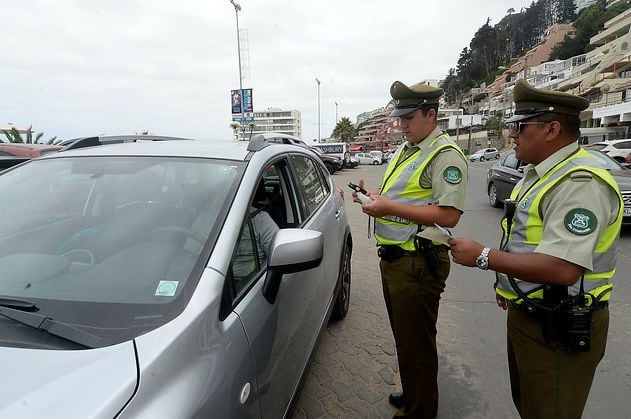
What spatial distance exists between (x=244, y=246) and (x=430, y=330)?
4.25ft

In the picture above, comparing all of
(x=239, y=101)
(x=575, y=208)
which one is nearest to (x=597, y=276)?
(x=575, y=208)

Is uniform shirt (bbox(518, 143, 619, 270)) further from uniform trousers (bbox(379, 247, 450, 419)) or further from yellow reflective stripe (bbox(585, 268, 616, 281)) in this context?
uniform trousers (bbox(379, 247, 450, 419))

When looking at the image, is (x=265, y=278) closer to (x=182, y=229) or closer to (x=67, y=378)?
(x=182, y=229)

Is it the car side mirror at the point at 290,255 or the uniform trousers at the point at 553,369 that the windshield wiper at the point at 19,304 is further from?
the uniform trousers at the point at 553,369

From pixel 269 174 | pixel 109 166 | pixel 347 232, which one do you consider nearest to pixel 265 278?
pixel 269 174

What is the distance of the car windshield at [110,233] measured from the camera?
1.39 meters

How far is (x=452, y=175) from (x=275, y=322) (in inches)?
46.3

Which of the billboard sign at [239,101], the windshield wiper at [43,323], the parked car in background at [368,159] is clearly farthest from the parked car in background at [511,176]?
the parked car in background at [368,159]

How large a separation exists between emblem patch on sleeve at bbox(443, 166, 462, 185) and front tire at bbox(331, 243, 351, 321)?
163 cm

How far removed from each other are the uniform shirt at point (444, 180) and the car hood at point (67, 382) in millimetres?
1594

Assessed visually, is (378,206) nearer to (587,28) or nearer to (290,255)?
(290,255)

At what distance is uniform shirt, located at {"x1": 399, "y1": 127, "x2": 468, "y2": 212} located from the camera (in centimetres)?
209

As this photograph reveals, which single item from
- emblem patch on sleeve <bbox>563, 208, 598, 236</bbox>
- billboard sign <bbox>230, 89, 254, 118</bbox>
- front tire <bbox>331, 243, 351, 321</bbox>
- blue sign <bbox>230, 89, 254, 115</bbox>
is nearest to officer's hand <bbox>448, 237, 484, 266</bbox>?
emblem patch on sleeve <bbox>563, 208, 598, 236</bbox>

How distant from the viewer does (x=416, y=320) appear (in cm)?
233
